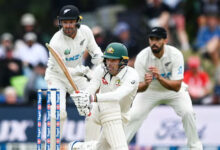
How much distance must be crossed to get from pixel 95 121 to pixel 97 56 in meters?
0.97

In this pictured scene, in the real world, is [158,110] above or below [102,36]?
below

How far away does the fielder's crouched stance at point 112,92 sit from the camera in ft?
29.4

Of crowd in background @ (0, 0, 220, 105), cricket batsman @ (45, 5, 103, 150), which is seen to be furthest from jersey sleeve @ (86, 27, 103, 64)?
crowd in background @ (0, 0, 220, 105)

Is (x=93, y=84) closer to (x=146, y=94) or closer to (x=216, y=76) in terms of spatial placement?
(x=146, y=94)

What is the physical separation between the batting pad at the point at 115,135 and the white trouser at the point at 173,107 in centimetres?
122

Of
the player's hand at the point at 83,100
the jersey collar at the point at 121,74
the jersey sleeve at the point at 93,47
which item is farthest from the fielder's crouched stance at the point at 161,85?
the player's hand at the point at 83,100

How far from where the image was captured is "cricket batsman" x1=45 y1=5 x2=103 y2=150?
9.61m

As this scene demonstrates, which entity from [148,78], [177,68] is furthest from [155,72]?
[177,68]

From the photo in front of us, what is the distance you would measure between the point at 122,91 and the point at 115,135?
527 millimetres

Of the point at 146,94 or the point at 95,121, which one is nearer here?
the point at 95,121

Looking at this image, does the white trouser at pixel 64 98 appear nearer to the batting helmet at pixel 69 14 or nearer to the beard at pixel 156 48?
the batting helmet at pixel 69 14

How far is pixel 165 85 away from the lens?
1003cm

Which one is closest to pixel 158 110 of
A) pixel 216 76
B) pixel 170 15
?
pixel 216 76

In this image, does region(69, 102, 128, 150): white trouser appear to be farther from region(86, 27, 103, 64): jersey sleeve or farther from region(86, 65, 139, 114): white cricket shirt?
region(86, 27, 103, 64): jersey sleeve
